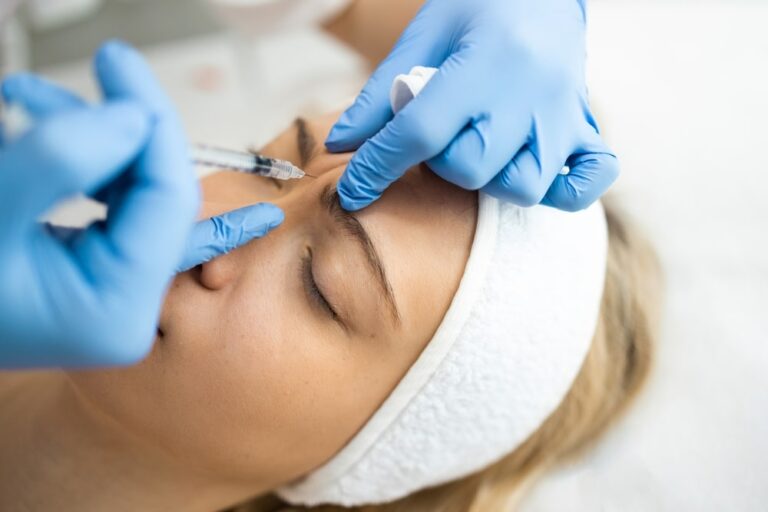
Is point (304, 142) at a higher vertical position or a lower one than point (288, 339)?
higher

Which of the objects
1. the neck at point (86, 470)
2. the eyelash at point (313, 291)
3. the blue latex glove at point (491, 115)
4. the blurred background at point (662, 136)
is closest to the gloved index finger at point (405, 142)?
the blue latex glove at point (491, 115)

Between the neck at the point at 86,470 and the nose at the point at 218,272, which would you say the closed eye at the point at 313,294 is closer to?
the nose at the point at 218,272

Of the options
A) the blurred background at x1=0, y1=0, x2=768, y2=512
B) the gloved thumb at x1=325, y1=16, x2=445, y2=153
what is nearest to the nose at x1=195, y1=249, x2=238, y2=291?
the gloved thumb at x1=325, y1=16, x2=445, y2=153

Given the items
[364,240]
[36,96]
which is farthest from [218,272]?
[36,96]

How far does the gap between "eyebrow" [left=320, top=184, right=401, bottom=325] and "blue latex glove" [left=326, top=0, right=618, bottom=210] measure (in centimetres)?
2

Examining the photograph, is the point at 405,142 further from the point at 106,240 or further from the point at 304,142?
the point at 106,240

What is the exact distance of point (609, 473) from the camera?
47.6 inches

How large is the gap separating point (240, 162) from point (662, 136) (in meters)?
1.23

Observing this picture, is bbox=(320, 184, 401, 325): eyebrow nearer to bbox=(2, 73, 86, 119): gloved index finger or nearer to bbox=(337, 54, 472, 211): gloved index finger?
bbox=(337, 54, 472, 211): gloved index finger

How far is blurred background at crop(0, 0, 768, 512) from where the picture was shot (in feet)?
3.95

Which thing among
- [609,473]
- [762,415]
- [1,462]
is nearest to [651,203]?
[762,415]

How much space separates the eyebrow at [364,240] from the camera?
841 mm

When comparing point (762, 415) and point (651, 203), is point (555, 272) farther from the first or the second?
point (651, 203)

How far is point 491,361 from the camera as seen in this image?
94 centimetres
